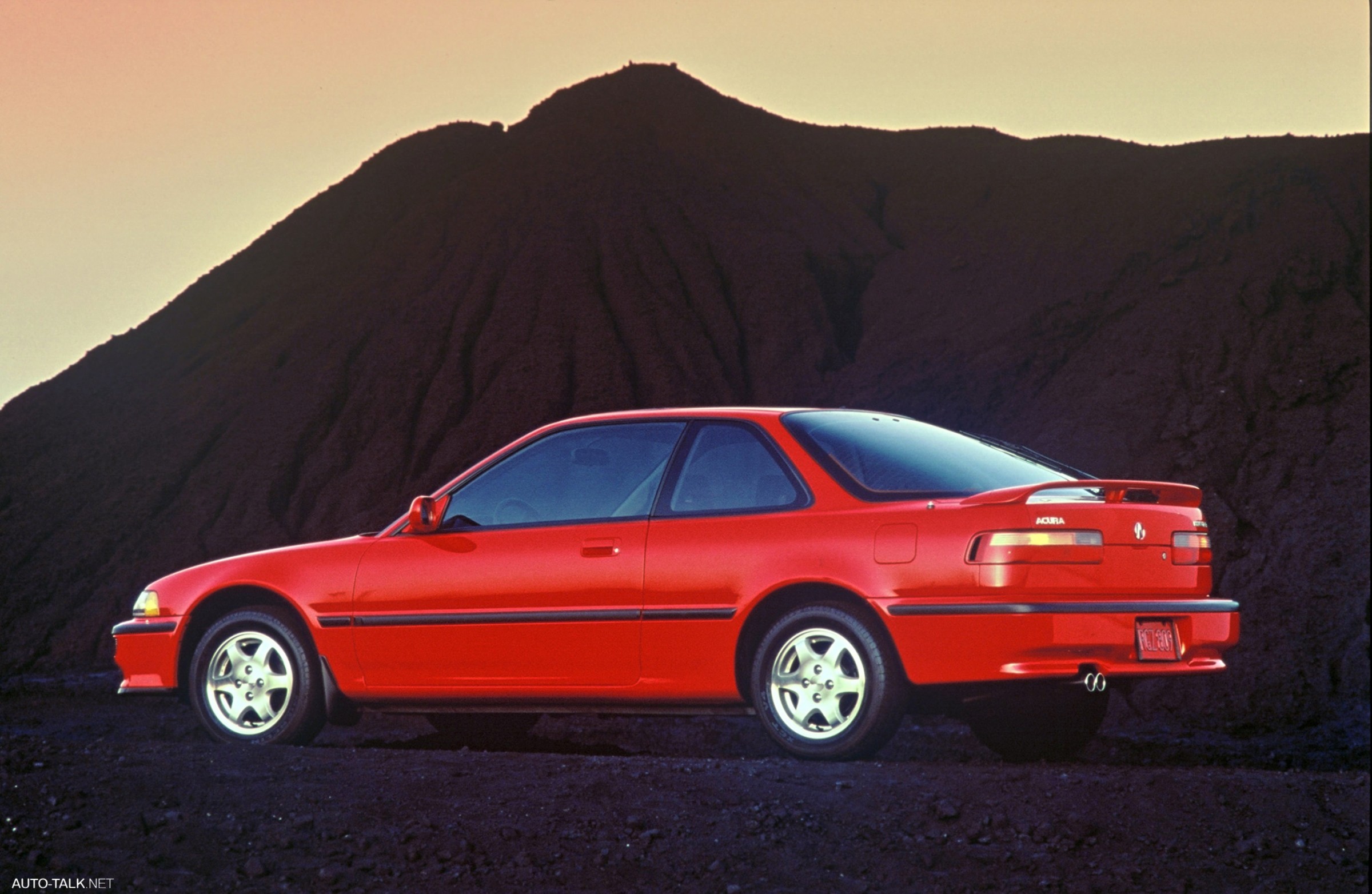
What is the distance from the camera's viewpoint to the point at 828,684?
20.9 feet

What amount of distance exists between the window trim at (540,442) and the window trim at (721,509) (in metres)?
0.02

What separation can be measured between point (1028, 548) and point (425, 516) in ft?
9.74

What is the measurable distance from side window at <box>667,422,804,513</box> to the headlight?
10.3ft

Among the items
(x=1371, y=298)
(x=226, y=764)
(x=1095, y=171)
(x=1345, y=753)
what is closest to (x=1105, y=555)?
(x=226, y=764)

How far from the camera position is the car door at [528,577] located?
6.91 metres

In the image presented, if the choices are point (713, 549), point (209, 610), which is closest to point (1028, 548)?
point (713, 549)

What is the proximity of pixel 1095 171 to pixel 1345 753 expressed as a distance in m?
24.6

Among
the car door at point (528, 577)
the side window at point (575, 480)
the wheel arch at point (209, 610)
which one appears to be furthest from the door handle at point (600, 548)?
the wheel arch at point (209, 610)

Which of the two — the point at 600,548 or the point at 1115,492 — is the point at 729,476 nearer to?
the point at 600,548

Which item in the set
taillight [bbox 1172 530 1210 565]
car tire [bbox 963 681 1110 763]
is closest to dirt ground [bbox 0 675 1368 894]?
car tire [bbox 963 681 1110 763]

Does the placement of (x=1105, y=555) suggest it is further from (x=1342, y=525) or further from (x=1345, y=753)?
(x=1342, y=525)

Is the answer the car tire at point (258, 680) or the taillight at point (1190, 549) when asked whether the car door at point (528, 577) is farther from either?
the taillight at point (1190, 549)

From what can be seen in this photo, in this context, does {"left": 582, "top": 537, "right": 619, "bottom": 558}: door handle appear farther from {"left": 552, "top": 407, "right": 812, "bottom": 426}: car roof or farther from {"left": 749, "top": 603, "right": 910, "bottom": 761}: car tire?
{"left": 749, "top": 603, "right": 910, "bottom": 761}: car tire

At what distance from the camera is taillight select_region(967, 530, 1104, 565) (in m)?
6.07
